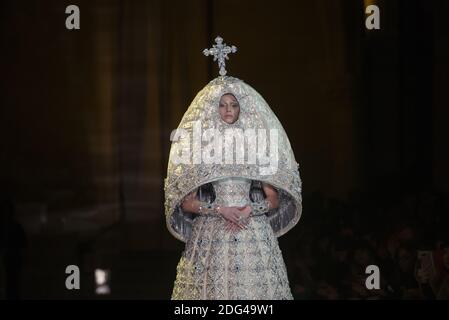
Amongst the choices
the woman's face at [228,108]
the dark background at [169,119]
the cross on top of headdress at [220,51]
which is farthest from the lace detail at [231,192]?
the dark background at [169,119]

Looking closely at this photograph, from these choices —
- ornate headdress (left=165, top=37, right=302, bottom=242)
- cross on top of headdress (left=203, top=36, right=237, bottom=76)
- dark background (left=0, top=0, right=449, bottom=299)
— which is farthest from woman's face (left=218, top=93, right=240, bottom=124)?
dark background (left=0, top=0, right=449, bottom=299)

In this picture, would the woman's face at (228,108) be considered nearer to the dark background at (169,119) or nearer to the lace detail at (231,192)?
the lace detail at (231,192)

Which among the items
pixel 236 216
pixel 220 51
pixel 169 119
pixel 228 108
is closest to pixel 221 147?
pixel 228 108

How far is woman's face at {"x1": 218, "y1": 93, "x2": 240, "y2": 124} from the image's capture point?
5.25 m

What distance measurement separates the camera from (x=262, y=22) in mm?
5855

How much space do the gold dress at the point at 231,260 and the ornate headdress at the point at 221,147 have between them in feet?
0.28

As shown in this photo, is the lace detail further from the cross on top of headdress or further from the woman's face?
the cross on top of headdress

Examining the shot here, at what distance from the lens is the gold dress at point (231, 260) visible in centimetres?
516

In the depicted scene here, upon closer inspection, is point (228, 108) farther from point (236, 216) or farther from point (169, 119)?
point (169, 119)

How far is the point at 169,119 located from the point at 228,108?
683 millimetres

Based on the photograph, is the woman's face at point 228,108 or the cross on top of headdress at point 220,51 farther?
the cross on top of headdress at point 220,51

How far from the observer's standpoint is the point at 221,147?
5262mm

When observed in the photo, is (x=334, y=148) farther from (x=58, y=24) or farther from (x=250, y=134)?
(x=58, y=24)

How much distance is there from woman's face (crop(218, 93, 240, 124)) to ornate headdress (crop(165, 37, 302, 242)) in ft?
0.06
